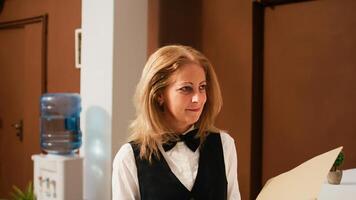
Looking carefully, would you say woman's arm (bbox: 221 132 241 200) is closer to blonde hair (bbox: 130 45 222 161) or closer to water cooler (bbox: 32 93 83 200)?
blonde hair (bbox: 130 45 222 161)

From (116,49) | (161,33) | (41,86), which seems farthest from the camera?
(41,86)

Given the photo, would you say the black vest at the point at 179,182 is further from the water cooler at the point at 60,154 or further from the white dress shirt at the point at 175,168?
the water cooler at the point at 60,154

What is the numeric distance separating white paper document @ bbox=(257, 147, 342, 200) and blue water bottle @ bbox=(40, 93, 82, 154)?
1.75 metres

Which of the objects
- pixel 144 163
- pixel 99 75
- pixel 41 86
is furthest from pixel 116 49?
pixel 41 86

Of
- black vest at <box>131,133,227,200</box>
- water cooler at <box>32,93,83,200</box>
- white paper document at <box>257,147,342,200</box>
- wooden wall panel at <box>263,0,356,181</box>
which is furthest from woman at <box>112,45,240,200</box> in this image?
water cooler at <box>32,93,83,200</box>

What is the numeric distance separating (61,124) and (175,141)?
1.30 metres

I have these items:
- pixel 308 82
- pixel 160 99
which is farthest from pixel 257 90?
pixel 160 99

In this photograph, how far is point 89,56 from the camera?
233 centimetres

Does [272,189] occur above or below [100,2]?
below

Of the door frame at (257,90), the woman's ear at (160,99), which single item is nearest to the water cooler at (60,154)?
the door frame at (257,90)

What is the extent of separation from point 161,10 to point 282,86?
3.07 ft

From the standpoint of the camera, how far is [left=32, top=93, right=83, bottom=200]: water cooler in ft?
7.36

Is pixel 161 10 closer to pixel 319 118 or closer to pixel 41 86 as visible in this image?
pixel 319 118

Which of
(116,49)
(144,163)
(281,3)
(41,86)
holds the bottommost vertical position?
(144,163)
